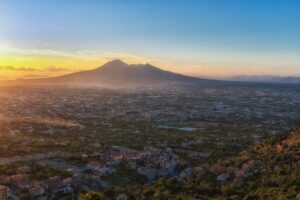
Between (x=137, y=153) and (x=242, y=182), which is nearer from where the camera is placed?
(x=242, y=182)

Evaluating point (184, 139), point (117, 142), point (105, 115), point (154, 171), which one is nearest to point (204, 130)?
point (184, 139)

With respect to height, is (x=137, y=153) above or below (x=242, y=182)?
below

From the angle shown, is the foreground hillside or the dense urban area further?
the dense urban area

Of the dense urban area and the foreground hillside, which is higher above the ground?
the foreground hillside

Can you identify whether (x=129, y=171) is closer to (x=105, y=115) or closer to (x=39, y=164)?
(x=39, y=164)
